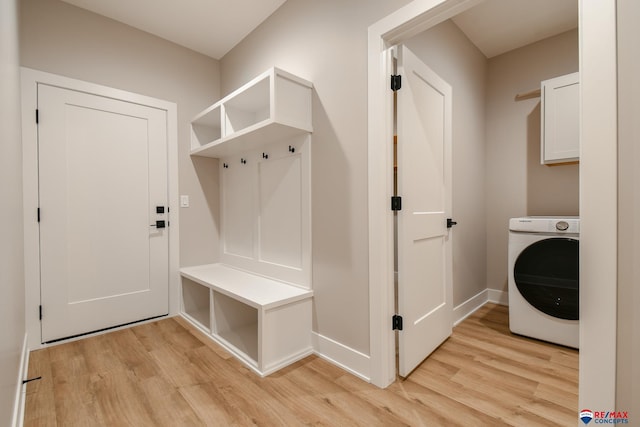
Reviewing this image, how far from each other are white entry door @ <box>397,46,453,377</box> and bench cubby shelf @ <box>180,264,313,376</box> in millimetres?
669

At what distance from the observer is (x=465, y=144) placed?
9.10ft

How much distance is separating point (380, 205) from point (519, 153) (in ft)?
7.34

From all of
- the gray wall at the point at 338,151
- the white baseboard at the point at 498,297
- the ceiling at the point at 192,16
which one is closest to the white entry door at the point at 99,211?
the ceiling at the point at 192,16

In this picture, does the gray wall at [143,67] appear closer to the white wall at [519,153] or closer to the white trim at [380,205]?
the white trim at [380,205]

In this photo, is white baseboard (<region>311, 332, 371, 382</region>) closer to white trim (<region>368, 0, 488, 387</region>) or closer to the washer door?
white trim (<region>368, 0, 488, 387</region>)

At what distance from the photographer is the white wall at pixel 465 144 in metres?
2.47

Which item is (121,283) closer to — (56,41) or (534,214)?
(56,41)

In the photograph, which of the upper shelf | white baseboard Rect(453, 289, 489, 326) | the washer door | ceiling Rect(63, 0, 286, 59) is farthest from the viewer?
white baseboard Rect(453, 289, 489, 326)

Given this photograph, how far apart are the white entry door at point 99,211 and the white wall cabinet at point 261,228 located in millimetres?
375

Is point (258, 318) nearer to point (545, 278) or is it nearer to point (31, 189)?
point (31, 189)

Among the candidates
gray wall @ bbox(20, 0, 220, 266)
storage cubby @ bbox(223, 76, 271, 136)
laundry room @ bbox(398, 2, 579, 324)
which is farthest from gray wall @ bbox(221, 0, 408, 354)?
gray wall @ bbox(20, 0, 220, 266)

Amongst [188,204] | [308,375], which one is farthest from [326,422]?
[188,204]

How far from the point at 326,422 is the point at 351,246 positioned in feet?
2.97

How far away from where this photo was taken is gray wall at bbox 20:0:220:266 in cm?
218
